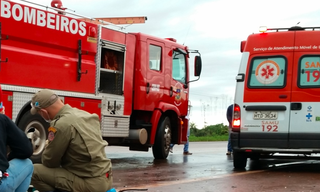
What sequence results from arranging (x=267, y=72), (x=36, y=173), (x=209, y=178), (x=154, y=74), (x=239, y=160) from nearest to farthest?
1. (x=36, y=173)
2. (x=209, y=178)
3. (x=267, y=72)
4. (x=239, y=160)
5. (x=154, y=74)

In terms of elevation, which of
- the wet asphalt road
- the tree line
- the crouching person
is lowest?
the tree line

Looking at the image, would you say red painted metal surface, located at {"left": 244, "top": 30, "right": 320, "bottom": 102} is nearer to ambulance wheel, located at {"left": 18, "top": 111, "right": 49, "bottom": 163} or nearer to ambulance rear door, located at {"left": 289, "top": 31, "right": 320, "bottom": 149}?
ambulance rear door, located at {"left": 289, "top": 31, "right": 320, "bottom": 149}

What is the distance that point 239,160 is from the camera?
1096 centimetres

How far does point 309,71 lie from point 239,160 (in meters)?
2.16

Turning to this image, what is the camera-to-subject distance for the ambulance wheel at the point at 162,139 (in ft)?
42.7

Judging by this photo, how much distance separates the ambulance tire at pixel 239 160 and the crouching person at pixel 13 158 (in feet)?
21.3

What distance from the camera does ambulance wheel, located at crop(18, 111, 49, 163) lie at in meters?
9.38

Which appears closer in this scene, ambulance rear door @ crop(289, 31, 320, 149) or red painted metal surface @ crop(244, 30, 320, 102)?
ambulance rear door @ crop(289, 31, 320, 149)

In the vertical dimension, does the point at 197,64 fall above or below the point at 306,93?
above

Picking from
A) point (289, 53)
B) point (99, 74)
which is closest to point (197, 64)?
point (99, 74)

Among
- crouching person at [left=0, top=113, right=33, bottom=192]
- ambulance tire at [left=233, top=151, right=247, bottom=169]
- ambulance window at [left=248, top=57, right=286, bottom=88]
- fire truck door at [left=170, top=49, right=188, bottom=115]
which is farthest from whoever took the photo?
fire truck door at [left=170, top=49, right=188, bottom=115]

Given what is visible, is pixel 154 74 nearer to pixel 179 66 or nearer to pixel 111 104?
pixel 179 66

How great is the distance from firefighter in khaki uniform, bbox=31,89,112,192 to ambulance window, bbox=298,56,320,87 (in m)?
6.04

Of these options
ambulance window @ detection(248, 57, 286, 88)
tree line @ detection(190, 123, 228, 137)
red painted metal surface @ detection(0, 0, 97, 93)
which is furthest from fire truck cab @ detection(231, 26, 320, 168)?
tree line @ detection(190, 123, 228, 137)
